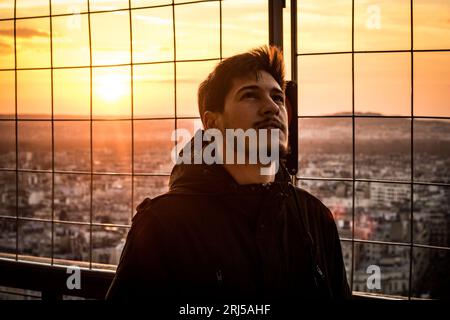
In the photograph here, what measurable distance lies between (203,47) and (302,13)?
801 millimetres

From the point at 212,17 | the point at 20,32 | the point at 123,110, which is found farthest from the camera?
the point at 20,32

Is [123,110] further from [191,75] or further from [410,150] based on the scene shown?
[410,150]

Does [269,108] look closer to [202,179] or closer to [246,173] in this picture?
[246,173]

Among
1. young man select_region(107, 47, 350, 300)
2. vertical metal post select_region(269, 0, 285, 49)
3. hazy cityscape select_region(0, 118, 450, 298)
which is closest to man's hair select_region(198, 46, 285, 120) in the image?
young man select_region(107, 47, 350, 300)

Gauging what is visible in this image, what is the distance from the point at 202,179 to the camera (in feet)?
6.66

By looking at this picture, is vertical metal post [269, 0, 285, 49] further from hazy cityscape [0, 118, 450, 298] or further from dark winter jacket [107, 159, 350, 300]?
dark winter jacket [107, 159, 350, 300]

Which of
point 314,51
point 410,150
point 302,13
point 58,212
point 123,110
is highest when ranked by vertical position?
point 302,13

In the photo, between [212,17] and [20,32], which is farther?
[20,32]

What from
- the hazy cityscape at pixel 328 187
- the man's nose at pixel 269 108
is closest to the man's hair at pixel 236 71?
the man's nose at pixel 269 108

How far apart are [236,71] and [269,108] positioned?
247 mm

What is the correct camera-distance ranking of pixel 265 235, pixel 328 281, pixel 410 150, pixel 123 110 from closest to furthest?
pixel 265 235 < pixel 328 281 < pixel 410 150 < pixel 123 110

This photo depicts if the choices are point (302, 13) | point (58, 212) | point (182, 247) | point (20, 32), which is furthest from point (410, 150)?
point (20, 32)

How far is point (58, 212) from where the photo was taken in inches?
173

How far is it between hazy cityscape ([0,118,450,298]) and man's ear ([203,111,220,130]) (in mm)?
1445
